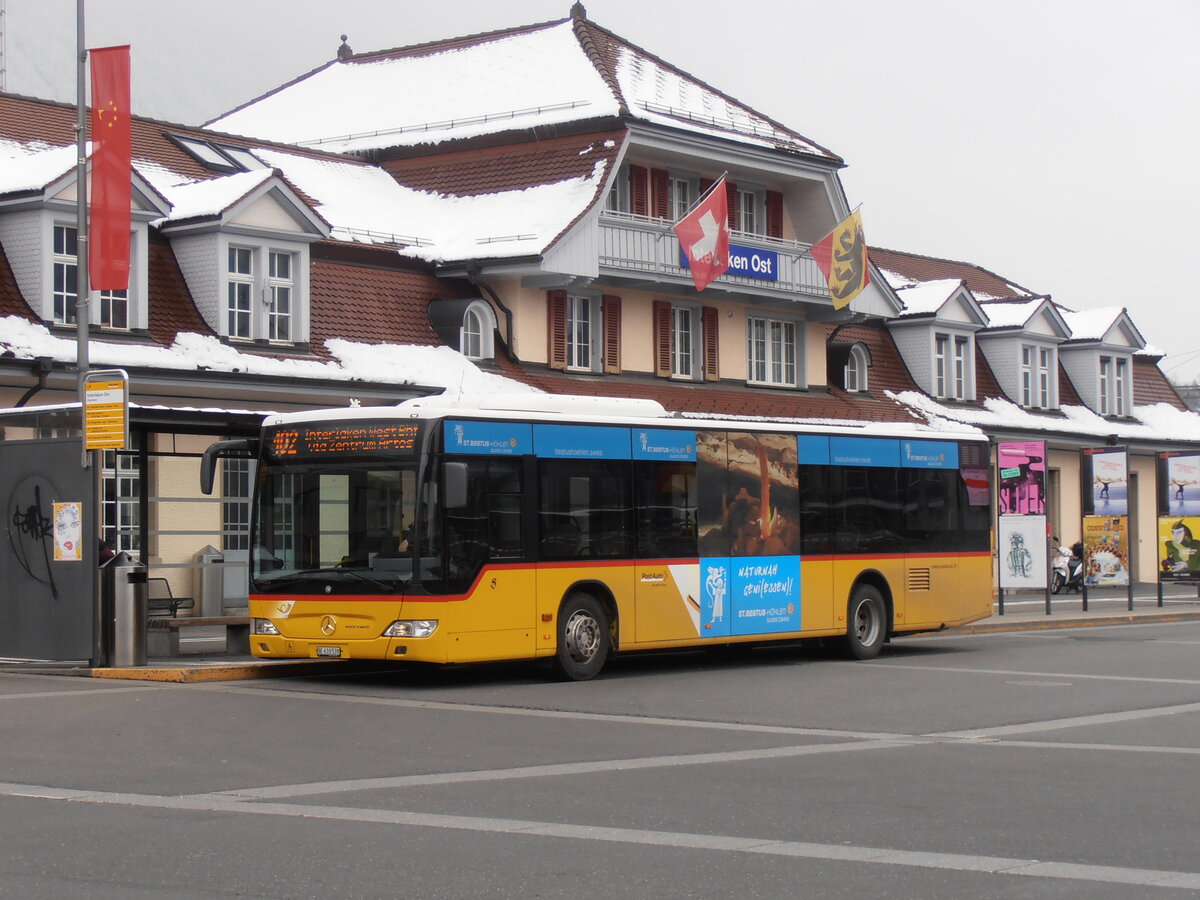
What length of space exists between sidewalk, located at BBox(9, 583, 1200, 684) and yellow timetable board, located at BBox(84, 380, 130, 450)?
2.41m

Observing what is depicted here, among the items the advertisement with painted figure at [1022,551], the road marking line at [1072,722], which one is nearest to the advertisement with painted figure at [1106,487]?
the advertisement with painted figure at [1022,551]

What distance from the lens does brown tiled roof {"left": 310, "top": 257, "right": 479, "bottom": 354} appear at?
3077 cm

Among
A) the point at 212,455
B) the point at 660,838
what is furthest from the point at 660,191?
the point at 660,838

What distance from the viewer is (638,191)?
123 ft

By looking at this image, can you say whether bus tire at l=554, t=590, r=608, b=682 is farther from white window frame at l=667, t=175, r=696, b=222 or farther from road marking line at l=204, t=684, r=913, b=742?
white window frame at l=667, t=175, r=696, b=222

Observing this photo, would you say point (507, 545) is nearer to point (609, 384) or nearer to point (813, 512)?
point (813, 512)

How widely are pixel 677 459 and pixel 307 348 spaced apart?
10689mm

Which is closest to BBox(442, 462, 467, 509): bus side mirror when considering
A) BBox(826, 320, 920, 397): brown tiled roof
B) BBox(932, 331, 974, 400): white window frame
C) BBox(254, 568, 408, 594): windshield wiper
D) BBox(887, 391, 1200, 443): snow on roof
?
BBox(254, 568, 408, 594): windshield wiper

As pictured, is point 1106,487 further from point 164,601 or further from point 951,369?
point 164,601

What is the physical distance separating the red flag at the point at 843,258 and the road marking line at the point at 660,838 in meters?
30.2

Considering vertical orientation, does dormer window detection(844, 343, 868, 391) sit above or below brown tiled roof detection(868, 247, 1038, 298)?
below

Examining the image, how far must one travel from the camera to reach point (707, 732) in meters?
14.5

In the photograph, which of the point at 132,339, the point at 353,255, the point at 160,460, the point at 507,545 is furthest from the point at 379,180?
the point at 507,545

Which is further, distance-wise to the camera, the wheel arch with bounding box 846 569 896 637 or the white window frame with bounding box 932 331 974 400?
the white window frame with bounding box 932 331 974 400
